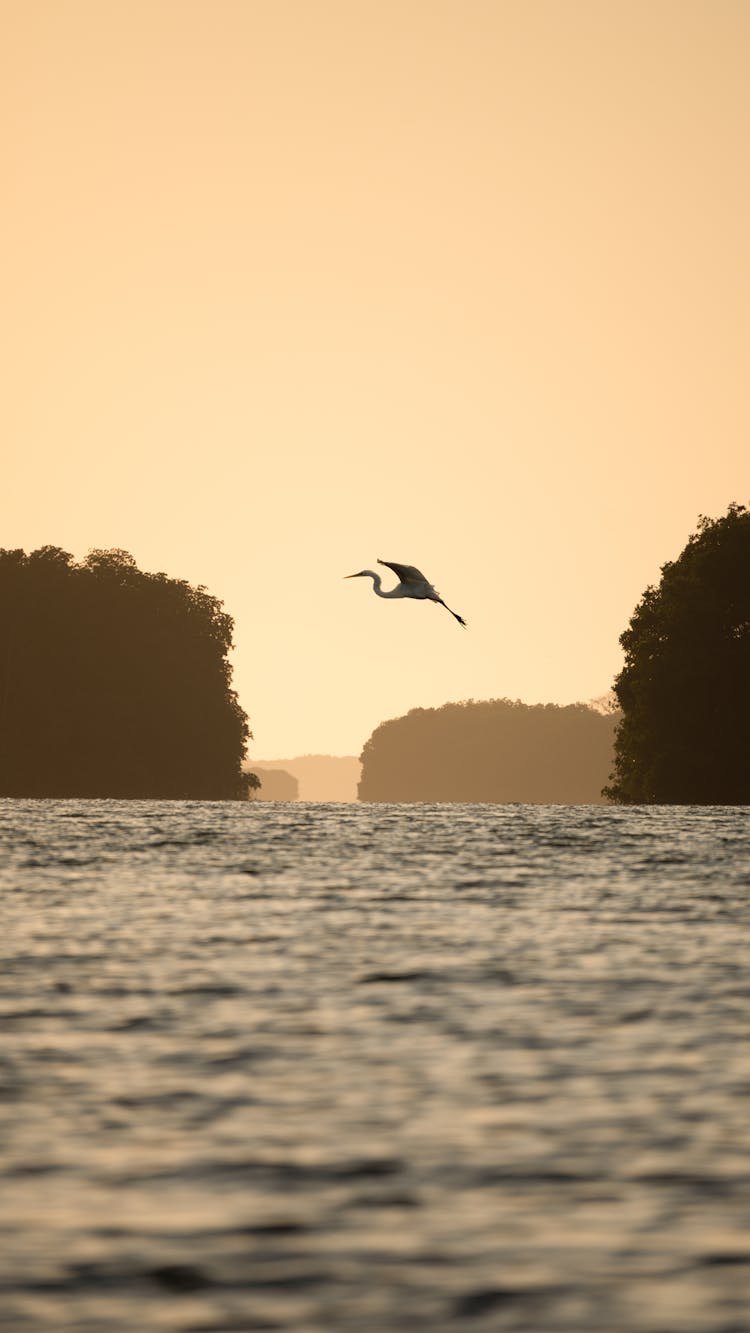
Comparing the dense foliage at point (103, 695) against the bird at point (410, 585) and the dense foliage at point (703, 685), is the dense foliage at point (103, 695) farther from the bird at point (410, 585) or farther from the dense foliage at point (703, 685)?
the bird at point (410, 585)

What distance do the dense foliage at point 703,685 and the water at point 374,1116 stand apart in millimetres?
64235

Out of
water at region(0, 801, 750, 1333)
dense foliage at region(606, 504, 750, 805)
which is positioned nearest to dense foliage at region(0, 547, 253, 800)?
dense foliage at region(606, 504, 750, 805)

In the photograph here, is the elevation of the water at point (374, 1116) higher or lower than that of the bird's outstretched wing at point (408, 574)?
lower

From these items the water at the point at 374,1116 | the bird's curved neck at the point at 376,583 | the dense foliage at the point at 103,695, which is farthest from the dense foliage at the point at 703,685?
the water at the point at 374,1116

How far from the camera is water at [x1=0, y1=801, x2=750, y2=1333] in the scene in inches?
415

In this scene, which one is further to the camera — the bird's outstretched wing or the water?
the bird's outstretched wing

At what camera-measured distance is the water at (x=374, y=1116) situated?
10.5m

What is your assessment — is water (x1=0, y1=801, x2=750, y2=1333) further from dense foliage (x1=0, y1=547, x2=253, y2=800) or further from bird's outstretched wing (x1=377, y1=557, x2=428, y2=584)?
dense foliage (x1=0, y1=547, x2=253, y2=800)

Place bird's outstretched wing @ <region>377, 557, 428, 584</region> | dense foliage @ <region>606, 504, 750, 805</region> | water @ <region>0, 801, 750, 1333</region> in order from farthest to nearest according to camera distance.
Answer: dense foliage @ <region>606, 504, 750, 805</region> → bird's outstretched wing @ <region>377, 557, 428, 584</region> → water @ <region>0, 801, 750, 1333</region>

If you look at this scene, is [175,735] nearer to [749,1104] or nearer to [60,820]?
[60,820]

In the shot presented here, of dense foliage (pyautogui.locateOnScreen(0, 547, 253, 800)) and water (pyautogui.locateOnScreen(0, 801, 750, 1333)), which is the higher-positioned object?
dense foliage (pyautogui.locateOnScreen(0, 547, 253, 800))

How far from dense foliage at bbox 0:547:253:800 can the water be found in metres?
95.7

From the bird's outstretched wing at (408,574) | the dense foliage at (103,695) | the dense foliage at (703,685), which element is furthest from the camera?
the dense foliage at (103,695)


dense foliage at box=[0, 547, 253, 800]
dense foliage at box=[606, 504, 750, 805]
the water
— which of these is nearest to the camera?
the water
